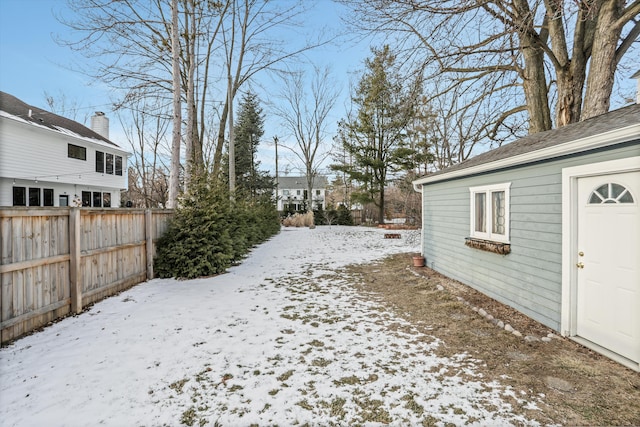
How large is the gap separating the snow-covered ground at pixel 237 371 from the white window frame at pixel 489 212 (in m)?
2.25

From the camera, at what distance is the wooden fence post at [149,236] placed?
6004 millimetres

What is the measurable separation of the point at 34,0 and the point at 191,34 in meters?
5.04

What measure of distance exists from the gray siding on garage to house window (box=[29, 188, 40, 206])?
17.2 metres

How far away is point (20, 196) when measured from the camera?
41.3 feet

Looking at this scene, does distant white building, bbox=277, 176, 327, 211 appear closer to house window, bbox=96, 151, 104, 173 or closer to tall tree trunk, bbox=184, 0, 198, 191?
house window, bbox=96, 151, 104, 173

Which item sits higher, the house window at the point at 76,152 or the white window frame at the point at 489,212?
the house window at the point at 76,152

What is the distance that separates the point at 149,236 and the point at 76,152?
43.3 ft

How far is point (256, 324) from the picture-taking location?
397 cm

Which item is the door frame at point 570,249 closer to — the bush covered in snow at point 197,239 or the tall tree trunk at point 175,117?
the bush covered in snow at point 197,239

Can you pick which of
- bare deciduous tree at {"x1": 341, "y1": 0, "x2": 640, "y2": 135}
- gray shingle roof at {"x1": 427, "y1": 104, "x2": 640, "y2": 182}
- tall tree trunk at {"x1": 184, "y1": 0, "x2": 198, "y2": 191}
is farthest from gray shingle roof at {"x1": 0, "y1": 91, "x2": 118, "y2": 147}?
gray shingle roof at {"x1": 427, "y1": 104, "x2": 640, "y2": 182}

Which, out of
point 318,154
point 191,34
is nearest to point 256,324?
point 191,34

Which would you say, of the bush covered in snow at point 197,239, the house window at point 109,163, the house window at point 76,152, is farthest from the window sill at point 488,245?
the house window at point 109,163

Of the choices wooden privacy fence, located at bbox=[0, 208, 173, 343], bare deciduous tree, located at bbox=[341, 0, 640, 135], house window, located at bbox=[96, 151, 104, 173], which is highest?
bare deciduous tree, located at bbox=[341, 0, 640, 135]

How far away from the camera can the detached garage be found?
2.86 metres
